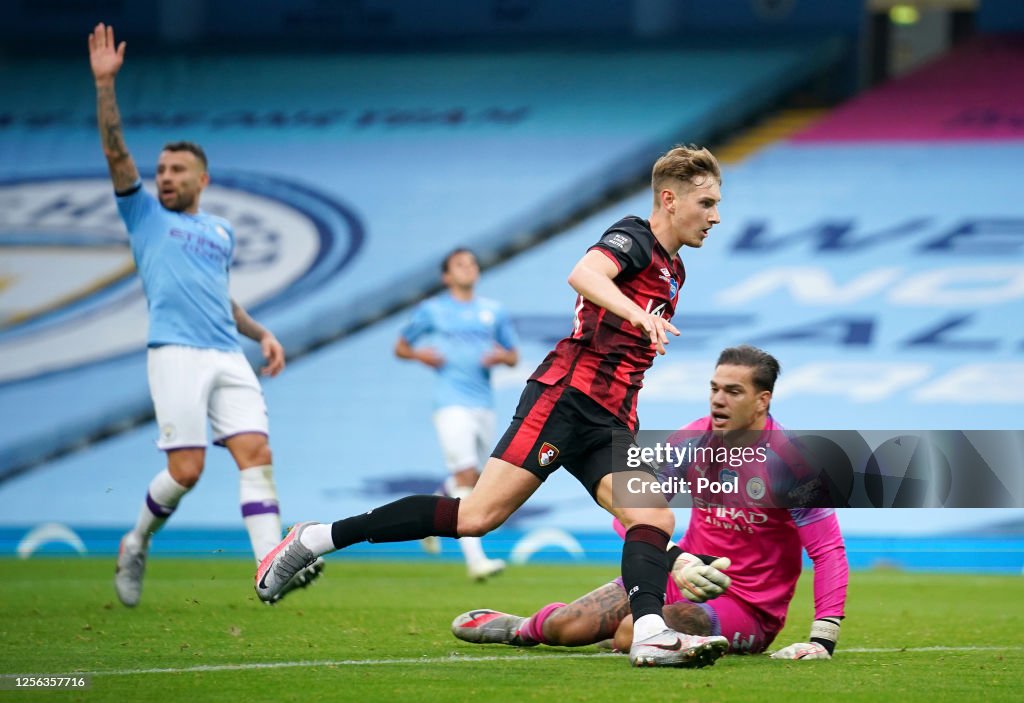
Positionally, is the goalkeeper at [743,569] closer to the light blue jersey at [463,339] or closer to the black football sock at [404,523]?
the black football sock at [404,523]

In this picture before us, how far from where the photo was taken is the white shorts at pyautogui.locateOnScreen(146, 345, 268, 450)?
7.51 m

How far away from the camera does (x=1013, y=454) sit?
916 centimetres

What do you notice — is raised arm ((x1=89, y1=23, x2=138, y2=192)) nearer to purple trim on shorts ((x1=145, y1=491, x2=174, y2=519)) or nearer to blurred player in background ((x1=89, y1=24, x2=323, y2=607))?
blurred player in background ((x1=89, y1=24, x2=323, y2=607))

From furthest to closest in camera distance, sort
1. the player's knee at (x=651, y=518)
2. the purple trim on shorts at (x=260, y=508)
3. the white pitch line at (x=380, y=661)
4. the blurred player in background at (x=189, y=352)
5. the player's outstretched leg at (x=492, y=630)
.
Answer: the blurred player in background at (x=189, y=352) < the purple trim on shorts at (x=260, y=508) < the player's outstretched leg at (x=492, y=630) < the player's knee at (x=651, y=518) < the white pitch line at (x=380, y=661)

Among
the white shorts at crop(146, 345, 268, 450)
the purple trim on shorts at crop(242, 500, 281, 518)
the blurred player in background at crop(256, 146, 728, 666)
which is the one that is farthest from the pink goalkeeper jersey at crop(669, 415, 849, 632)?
the white shorts at crop(146, 345, 268, 450)

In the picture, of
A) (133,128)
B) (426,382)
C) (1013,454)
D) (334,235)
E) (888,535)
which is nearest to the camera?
(1013,454)

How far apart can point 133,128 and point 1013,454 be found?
14489mm

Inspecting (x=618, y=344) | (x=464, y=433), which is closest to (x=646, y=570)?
(x=618, y=344)

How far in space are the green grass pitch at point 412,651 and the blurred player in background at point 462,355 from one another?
1.50m

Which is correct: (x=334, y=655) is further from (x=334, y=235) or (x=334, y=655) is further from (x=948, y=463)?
(x=334, y=235)

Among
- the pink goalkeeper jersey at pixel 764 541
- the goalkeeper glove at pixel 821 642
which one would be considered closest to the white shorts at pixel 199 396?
the pink goalkeeper jersey at pixel 764 541

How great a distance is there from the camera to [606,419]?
5562 millimetres

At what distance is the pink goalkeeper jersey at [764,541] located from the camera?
574cm

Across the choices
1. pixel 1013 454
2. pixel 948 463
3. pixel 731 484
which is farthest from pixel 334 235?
pixel 731 484
